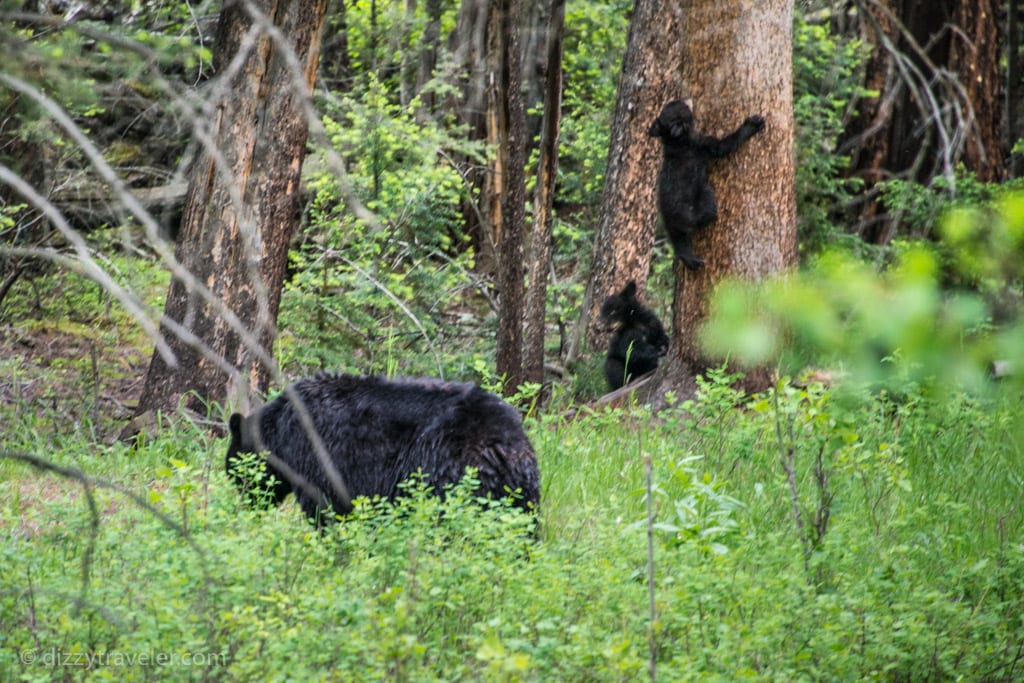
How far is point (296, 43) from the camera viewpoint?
333 inches

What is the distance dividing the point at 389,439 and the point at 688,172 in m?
3.28

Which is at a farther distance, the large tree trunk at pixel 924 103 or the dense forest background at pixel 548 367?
the large tree trunk at pixel 924 103

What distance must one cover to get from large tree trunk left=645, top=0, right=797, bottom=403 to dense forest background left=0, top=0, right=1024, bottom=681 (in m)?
0.02

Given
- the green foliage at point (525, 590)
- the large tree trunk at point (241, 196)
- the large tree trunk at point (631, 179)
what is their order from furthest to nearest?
1. the large tree trunk at point (631, 179)
2. the large tree trunk at point (241, 196)
3. the green foliage at point (525, 590)

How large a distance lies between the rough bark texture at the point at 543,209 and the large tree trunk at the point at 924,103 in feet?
21.7

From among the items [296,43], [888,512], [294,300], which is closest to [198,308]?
[294,300]

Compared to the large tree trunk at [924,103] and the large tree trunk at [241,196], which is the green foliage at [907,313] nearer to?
the large tree trunk at [241,196]

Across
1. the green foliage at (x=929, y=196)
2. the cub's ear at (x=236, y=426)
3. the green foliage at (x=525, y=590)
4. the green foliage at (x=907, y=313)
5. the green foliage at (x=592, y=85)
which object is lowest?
the green foliage at (x=525, y=590)

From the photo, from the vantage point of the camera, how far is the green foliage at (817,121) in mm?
11648

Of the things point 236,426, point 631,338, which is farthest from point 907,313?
point 631,338

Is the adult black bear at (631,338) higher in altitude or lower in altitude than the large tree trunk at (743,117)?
lower

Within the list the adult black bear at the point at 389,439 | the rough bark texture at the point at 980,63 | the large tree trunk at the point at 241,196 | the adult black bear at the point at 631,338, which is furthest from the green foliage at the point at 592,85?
the adult black bear at the point at 389,439

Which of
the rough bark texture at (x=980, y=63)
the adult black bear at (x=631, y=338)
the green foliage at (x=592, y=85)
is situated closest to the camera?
the adult black bear at (x=631, y=338)

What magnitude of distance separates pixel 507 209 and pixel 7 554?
15.6 ft
